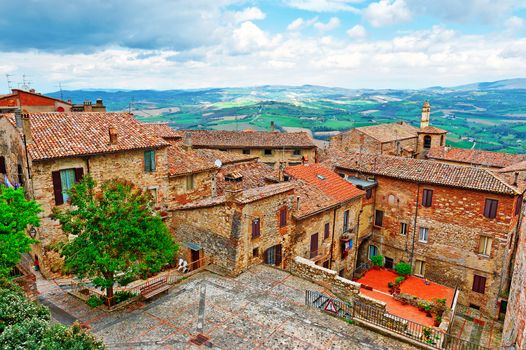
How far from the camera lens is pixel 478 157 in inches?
1977

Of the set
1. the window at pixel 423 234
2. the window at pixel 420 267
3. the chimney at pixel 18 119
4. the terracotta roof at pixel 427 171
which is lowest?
the window at pixel 420 267

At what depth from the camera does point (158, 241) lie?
18062 millimetres

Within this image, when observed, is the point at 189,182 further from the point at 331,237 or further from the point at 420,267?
the point at 420,267

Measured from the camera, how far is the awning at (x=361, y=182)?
105 feet

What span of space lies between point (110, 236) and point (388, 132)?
164 feet

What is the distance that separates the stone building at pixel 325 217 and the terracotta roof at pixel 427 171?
173 inches

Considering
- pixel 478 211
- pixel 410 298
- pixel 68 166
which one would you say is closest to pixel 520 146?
pixel 478 211

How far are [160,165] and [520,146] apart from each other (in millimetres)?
130363

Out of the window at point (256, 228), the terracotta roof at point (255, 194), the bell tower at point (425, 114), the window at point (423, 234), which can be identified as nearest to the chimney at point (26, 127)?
the terracotta roof at point (255, 194)

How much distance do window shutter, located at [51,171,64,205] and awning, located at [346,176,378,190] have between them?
916 inches

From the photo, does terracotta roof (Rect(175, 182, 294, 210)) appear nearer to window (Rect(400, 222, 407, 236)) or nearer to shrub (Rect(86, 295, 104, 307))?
shrub (Rect(86, 295, 104, 307))

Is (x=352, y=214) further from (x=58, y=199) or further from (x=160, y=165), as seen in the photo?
(x=58, y=199)

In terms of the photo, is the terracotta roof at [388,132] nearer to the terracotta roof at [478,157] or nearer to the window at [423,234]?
the terracotta roof at [478,157]

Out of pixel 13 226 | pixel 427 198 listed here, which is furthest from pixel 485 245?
pixel 13 226
